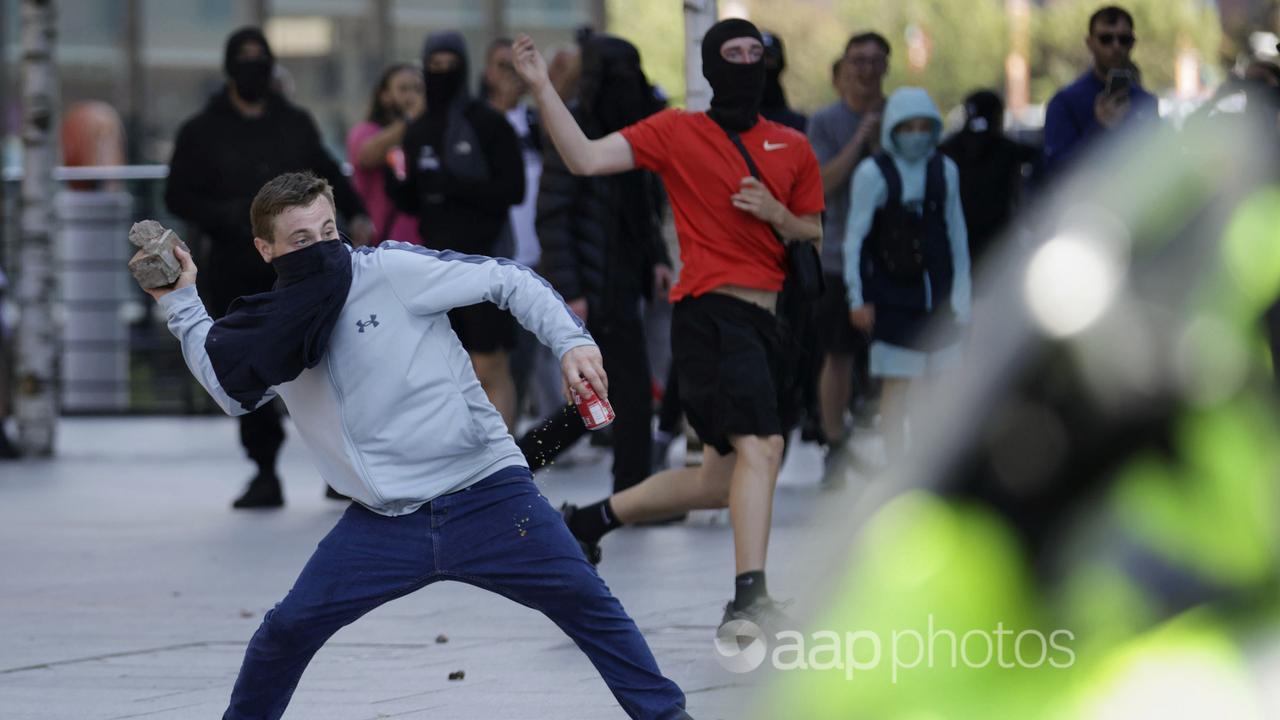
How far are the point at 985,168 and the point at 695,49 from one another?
3341 mm

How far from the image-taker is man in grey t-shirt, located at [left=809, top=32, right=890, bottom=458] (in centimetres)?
1095

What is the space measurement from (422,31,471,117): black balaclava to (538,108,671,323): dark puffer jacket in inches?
51.2

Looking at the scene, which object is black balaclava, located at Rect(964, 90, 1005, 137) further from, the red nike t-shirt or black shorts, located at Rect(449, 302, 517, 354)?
the red nike t-shirt

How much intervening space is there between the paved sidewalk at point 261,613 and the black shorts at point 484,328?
33.6 inches

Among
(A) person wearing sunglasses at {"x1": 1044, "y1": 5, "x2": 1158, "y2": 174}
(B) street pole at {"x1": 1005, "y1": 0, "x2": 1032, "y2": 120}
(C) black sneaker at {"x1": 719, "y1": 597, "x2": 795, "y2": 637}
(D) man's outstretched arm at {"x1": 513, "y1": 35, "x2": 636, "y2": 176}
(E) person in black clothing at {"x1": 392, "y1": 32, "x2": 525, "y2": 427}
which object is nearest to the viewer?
(C) black sneaker at {"x1": 719, "y1": 597, "x2": 795, "y2": 637}

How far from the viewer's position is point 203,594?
7699 mm

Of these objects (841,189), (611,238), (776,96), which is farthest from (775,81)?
(611,238)

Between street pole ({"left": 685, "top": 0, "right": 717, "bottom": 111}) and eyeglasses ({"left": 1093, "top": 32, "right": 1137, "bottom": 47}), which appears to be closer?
street pole ({"left": 685, "top": 0, "right": 717, "bottom": 111})

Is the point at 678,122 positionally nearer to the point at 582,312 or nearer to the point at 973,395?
the point at 582,312

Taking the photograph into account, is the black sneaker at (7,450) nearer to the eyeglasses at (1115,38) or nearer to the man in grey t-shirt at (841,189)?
the man in grey t-shirt at (841,189)

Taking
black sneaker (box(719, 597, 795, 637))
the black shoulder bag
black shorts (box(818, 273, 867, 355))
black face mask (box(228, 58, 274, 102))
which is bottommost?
black shorts (box(818, 273, 867, 355))

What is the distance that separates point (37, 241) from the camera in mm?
13281

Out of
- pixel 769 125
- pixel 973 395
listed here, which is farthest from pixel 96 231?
pixel 973 395

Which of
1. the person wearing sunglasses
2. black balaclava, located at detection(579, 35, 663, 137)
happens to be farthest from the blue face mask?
black balaclava, located at detection(579, 35, 663, 137)
